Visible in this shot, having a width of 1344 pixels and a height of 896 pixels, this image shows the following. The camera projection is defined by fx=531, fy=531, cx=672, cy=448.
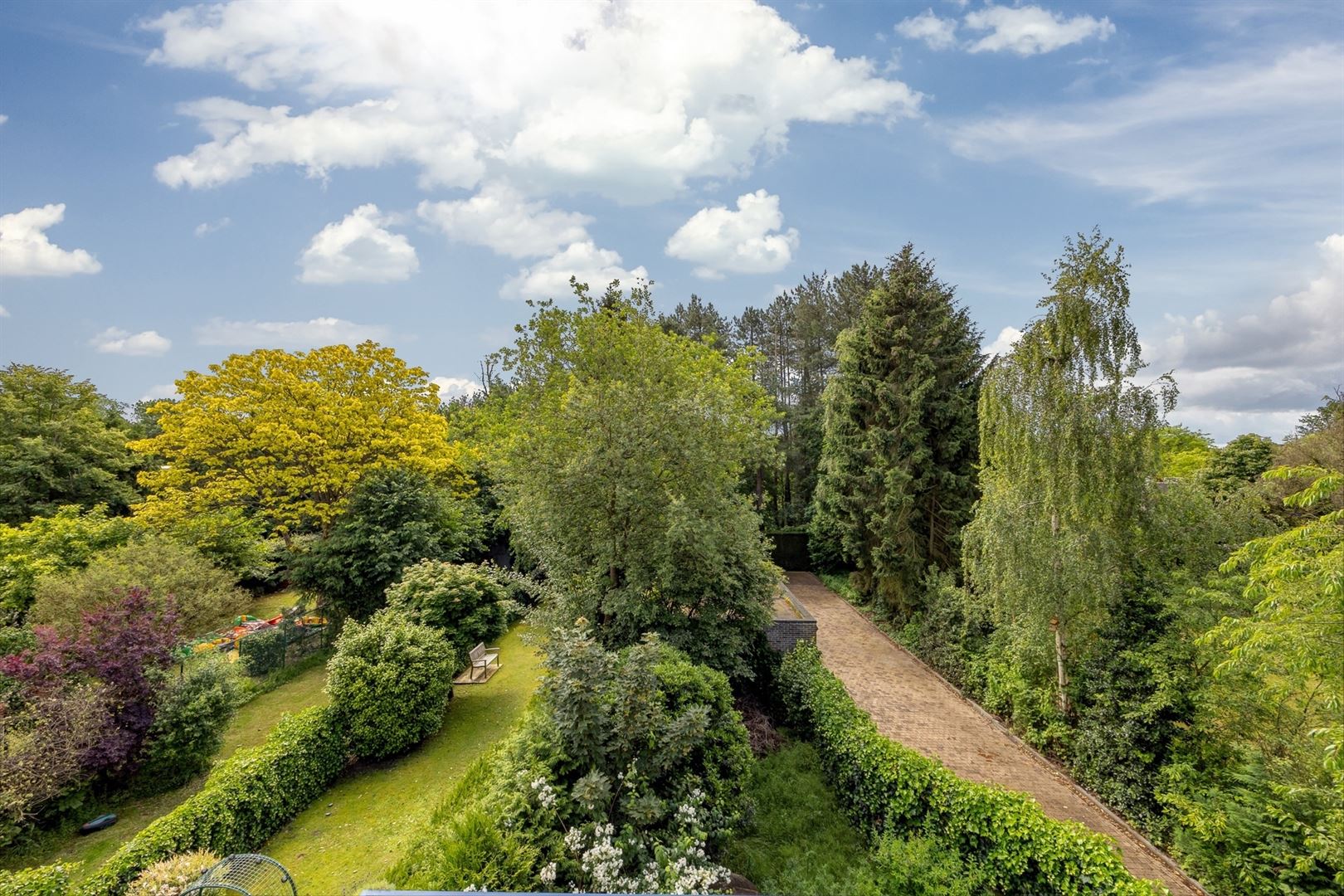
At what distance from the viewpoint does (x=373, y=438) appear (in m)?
15.6

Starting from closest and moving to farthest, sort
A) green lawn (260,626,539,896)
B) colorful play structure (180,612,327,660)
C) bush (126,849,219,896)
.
Answer: bush (126,849,219,896)
green lawn (260,626,539,896)
colorful play structure (180,612,327,660)

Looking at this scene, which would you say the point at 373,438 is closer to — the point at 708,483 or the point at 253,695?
the point at 253,695

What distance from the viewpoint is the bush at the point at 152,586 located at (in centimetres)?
998

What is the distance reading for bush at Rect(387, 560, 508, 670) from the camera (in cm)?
1114

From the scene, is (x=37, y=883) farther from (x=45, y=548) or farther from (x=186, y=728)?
(x=45, y=548)

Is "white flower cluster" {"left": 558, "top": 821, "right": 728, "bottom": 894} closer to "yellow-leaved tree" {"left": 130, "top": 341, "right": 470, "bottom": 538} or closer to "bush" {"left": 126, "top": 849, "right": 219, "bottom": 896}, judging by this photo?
"bush" {"left": 126, "top": 849, "right": 219, "bottom": 896}

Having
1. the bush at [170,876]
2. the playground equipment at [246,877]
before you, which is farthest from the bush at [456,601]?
the bush at [170,876]

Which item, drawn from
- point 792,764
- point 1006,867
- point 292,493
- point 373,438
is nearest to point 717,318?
point 373,438

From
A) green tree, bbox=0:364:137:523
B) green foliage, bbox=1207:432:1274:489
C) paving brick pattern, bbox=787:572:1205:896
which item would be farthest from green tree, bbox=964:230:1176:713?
green tree, bbox=0:364:137:523

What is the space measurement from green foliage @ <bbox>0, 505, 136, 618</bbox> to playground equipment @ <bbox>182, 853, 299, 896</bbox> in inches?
362

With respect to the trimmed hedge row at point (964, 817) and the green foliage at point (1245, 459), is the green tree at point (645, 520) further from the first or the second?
the green foliage at point (1245, 459)

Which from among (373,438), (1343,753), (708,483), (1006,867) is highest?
(373,438)

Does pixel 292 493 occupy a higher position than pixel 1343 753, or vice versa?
pixel 292 493

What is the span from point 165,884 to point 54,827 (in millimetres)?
5049
